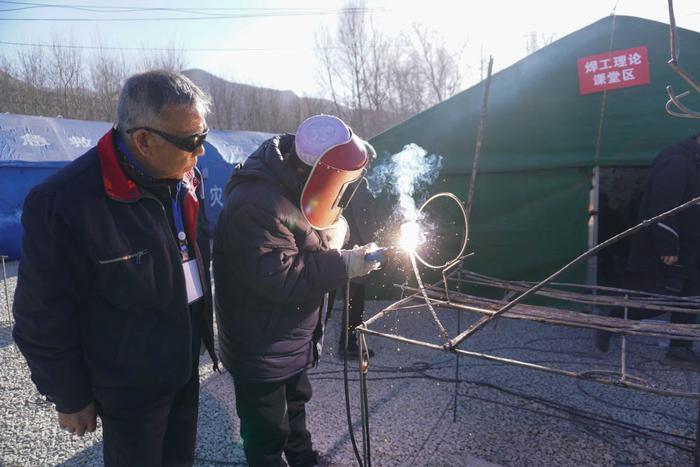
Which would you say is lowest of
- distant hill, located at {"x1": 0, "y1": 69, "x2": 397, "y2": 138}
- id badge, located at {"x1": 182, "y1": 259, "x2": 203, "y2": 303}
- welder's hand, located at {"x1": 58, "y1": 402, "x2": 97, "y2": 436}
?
welder's hand, located at {"x1": 58, "y1": 402, "x2": 97, "y2": 436}

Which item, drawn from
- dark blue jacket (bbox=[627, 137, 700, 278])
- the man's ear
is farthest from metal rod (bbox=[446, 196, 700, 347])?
dark blue jacket (bbox=[627, 137, 700, 278])

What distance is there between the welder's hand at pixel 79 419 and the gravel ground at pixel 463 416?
1.40 m

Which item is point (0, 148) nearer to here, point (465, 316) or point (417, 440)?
point (465, 316)

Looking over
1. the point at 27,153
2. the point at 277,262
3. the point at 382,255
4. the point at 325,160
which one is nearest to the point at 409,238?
the point at 382,255

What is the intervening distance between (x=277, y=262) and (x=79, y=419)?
0.89 meters

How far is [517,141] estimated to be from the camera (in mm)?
5215

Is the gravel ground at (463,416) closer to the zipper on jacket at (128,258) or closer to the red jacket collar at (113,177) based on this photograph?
the zipper on jacket at (128,258)

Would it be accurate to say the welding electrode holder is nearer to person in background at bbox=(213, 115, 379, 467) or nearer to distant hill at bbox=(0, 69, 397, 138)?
person in background at bbox=(213, 115, 379, 467)

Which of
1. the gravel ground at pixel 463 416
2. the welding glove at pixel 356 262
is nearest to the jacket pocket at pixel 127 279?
the welding glove at pixel 356 262

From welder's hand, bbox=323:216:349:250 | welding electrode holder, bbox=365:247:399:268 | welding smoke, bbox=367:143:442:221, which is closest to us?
welding electrode holder, bbox=365:247:399:268

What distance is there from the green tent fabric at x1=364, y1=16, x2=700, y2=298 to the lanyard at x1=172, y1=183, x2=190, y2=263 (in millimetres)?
3686

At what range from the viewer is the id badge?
73.9 inches

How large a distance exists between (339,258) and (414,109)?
902 inches

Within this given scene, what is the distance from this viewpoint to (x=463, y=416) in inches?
128
